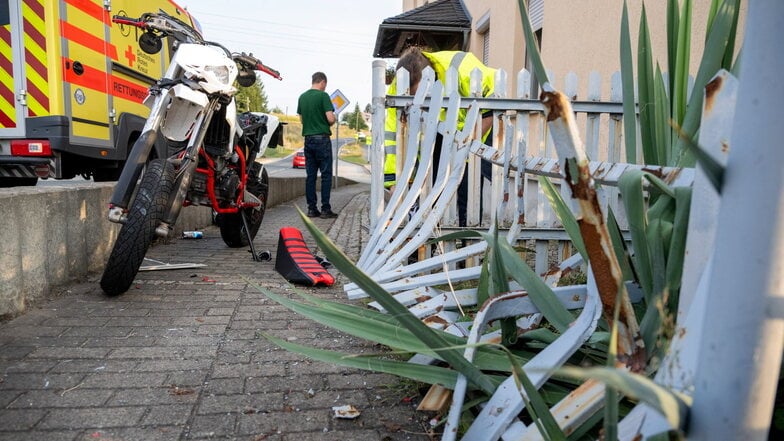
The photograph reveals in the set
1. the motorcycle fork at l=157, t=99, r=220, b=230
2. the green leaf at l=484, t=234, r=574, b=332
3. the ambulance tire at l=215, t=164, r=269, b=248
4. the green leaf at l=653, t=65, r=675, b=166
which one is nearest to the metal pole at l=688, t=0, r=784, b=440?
the green leaf at l=484, t=234, r=574, b=332

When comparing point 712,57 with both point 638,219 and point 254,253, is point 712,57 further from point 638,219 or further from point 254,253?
point 254,253

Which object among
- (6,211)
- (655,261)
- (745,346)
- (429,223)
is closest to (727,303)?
(745,346)

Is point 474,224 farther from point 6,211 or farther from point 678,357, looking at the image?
point 678,357

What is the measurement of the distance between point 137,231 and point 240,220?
1.70 metres

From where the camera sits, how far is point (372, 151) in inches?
141

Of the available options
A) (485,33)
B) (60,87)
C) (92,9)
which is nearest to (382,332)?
(60,87)

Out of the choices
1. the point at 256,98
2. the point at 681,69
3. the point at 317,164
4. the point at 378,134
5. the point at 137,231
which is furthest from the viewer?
the point at 256,98

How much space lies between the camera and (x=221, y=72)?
3.56m

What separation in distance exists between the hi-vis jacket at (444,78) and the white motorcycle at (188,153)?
1.02 metres

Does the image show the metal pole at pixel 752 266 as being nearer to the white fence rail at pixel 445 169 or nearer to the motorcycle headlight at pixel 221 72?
the white fence rail at pixel 445 169

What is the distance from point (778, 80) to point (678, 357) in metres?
0.36

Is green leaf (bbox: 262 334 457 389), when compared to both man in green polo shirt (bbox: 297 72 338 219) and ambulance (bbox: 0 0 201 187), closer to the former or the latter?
ambulance (bbox: 0 0 201 187)

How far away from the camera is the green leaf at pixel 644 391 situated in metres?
0.56

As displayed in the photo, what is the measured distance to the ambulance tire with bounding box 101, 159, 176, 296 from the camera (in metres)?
2.79
